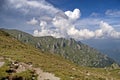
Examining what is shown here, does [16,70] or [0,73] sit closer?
[0,73]

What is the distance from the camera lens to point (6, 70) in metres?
48.5

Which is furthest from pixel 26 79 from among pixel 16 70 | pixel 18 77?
pixel 16 70

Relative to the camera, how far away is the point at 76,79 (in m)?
51.4

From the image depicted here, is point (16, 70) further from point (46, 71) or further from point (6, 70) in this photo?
point (46, 71)

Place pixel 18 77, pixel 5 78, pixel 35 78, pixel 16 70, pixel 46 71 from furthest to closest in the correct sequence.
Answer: pixel 46 71 → pixel 16 70 → pixel 35 78 → pixel 18 77 → pixel 5 78

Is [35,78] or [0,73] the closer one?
[0,73]

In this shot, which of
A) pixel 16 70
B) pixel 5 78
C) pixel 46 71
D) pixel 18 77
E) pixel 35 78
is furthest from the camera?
pixel 46 71

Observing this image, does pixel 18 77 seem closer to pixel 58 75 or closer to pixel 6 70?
pixel 6 70

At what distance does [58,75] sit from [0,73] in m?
15.7

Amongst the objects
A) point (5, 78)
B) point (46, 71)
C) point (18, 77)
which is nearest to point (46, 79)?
point (18, 77)

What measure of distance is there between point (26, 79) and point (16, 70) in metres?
8.86

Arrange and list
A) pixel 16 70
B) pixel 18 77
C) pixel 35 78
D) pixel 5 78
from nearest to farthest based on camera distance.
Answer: pixel 5 78 → pixel 18 77 → pixel 35 78 → pixel 16 70

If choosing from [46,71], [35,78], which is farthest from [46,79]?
[46,71]

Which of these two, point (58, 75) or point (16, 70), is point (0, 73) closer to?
point (16, 70)
